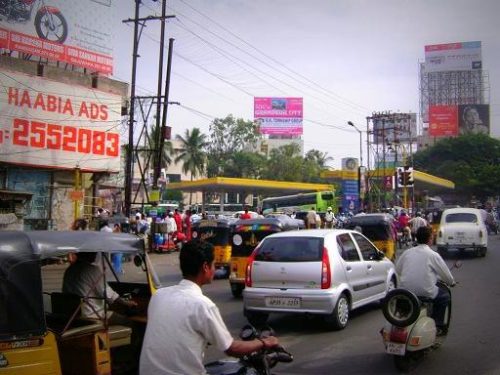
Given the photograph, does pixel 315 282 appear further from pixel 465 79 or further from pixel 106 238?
pixel 465 79

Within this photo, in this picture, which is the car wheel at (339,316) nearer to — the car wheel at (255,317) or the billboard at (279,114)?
the car wheel at (255,317)

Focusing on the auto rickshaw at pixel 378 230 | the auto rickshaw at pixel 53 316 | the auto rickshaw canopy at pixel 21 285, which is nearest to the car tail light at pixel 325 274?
the auto rickshaw at pixel 53 316

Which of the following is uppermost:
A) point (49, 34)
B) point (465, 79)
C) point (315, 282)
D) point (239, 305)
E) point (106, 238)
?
point (465, 79)

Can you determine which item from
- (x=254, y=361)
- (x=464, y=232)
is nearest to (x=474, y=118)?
(x=464, y=232)

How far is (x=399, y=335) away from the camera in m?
5.91

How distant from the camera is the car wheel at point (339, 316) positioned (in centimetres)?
812

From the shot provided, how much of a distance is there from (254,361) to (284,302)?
475 centimetres

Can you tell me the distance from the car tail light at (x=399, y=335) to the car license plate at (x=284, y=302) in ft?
7.54

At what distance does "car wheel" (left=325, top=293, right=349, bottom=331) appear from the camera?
320 inches

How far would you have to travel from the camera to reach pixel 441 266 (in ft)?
21.8

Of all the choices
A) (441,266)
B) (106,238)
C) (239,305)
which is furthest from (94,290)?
(239,305)

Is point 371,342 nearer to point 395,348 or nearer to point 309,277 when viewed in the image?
point 309,277

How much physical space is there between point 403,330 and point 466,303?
518cm

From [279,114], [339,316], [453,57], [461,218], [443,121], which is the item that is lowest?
[339,316]
